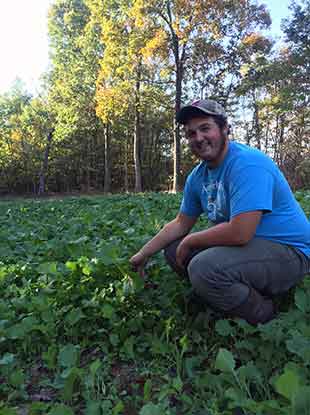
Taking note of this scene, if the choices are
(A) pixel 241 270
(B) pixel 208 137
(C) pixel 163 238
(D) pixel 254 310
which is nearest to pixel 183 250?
(C) pixel 163 238

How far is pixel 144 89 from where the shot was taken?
18875mm

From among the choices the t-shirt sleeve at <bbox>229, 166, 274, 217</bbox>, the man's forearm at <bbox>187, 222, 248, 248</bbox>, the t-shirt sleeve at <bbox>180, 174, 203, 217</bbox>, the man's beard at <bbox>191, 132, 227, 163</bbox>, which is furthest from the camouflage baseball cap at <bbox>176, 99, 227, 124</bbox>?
the man's forearm at <bbox>187, 222, 248, 248</bbox>

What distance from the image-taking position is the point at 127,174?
110ft

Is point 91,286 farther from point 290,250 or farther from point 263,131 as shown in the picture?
point 263,131

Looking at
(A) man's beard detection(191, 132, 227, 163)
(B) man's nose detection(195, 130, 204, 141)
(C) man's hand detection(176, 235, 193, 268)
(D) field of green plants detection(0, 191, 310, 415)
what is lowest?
(D) field of green plants detection(0, 191, 310, 415)

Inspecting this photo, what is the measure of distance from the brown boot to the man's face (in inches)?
30.5

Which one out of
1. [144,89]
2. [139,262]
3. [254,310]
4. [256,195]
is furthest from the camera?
[144,89]

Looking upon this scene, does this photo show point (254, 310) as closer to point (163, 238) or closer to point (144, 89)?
point (163, 238)

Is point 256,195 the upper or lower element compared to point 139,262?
upper

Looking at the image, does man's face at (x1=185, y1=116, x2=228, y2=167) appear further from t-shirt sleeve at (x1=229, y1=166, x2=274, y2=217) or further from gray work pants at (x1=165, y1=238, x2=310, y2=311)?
gray work pants at (x1=165, y1=238, x2=310, y2=311)

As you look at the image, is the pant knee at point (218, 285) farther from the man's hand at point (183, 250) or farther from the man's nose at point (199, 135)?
the man's nose at point (199, 135)

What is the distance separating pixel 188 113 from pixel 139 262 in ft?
3.30

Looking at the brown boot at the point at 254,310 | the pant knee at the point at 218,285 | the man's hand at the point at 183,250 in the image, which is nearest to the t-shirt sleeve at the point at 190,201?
the man's hand at the point at 183,250

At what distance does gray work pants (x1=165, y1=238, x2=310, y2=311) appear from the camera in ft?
6.94
